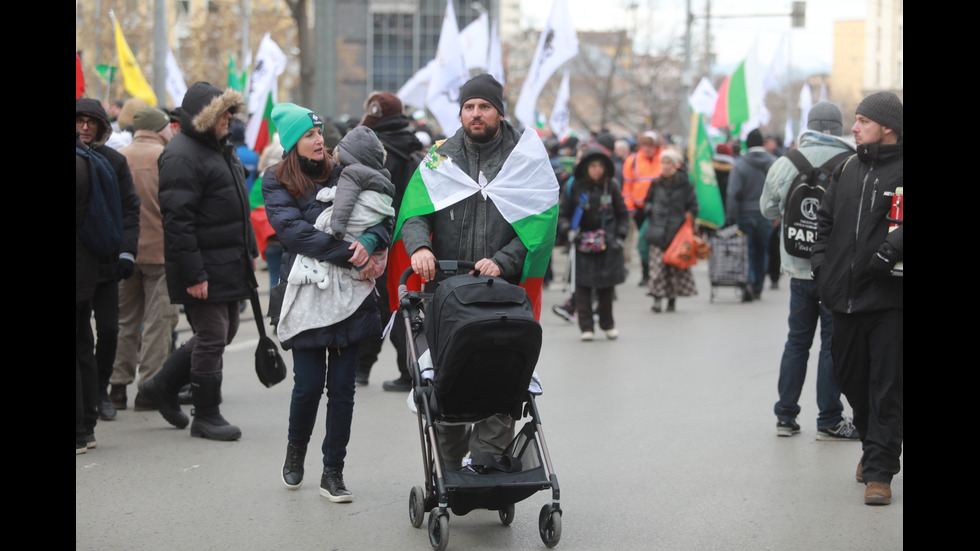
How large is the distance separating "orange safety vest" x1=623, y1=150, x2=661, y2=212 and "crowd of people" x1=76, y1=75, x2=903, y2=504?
7.75m

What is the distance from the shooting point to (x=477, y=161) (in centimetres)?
540

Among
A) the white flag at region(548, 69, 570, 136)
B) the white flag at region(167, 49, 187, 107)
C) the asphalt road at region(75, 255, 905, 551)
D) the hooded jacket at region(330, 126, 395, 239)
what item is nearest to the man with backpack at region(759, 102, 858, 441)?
the asphalt road at region(75, 255, 905, 551)

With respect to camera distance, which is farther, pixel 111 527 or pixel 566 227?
pixel 566 227

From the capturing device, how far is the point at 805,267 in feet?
23.3

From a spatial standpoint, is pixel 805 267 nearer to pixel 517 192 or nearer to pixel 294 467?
pixel 517 192

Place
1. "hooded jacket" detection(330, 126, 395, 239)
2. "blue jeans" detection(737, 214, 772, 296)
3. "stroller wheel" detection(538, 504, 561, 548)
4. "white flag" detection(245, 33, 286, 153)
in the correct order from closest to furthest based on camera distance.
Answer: "stroller wheel" detection(538, 504, 561, 548) → "hooded jacket" detection(330, 126, 395, 239) → "white flag" detection(245, 33, 286, 153) → "blue jeans" detection(737, 214, 772, 296)

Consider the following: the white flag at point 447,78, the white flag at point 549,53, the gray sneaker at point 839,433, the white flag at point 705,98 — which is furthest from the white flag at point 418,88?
the gray sneaker at point 839,433

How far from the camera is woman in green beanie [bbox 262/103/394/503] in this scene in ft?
Answer: 18.6

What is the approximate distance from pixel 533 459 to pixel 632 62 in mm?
41617

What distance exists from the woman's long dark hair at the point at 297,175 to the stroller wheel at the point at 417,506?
1547 mm

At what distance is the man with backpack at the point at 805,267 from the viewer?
7082 millimetres

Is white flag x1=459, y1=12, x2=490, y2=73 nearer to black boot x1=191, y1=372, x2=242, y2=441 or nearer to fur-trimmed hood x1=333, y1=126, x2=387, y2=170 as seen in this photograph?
black boot x1=191, y1=372, x2=242, y2=441
